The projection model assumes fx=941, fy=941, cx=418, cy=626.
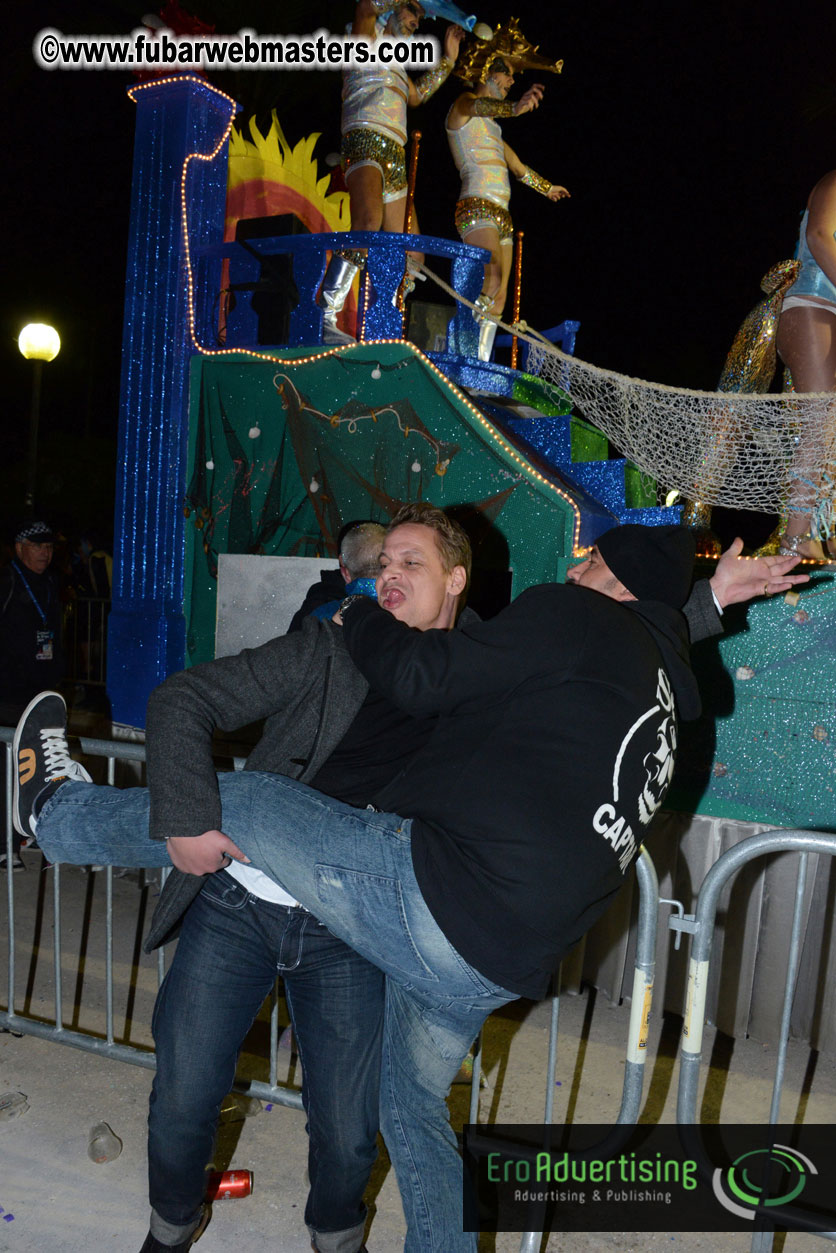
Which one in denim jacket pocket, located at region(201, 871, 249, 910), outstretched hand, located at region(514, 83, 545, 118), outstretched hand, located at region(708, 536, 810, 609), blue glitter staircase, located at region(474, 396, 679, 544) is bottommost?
denim jacket pocket, located at region(201, 871, 249, 910)

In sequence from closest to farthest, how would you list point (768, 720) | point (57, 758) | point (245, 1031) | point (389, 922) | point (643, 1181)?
A: point (389, 922), point (245, 1031), point (57, 758), point (643, 1181), point (768, 720)

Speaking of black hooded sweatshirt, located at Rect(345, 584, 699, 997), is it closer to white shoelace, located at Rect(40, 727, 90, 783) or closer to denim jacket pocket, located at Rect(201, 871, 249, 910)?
denim jacket pocket, located at Rect(201, 871, 249, 910)

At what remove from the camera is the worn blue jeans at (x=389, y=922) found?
2.10 m

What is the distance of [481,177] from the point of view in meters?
8.28

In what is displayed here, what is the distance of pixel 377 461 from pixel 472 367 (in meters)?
1.18

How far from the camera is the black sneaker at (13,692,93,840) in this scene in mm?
2711

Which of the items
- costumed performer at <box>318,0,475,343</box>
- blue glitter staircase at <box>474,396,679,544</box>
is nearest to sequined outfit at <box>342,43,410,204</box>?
costumed performer at <box>318,0,475,343</box>

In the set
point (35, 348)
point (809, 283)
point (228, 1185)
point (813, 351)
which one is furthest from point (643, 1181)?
point (35, 348)

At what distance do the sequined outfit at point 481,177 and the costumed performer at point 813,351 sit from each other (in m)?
3.57

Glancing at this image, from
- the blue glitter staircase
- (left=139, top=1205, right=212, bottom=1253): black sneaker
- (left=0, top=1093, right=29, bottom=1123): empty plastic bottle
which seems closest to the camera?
(left=139, top=1205, right=212, bottom=1253): black sneaker

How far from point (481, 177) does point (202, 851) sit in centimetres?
760

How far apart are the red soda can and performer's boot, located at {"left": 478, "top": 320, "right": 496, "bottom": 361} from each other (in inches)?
243

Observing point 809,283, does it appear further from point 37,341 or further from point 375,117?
point 37,341

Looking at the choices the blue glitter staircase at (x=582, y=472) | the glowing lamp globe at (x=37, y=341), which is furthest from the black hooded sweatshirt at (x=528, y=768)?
the glowing lamp globe at (x=37, y=341)
